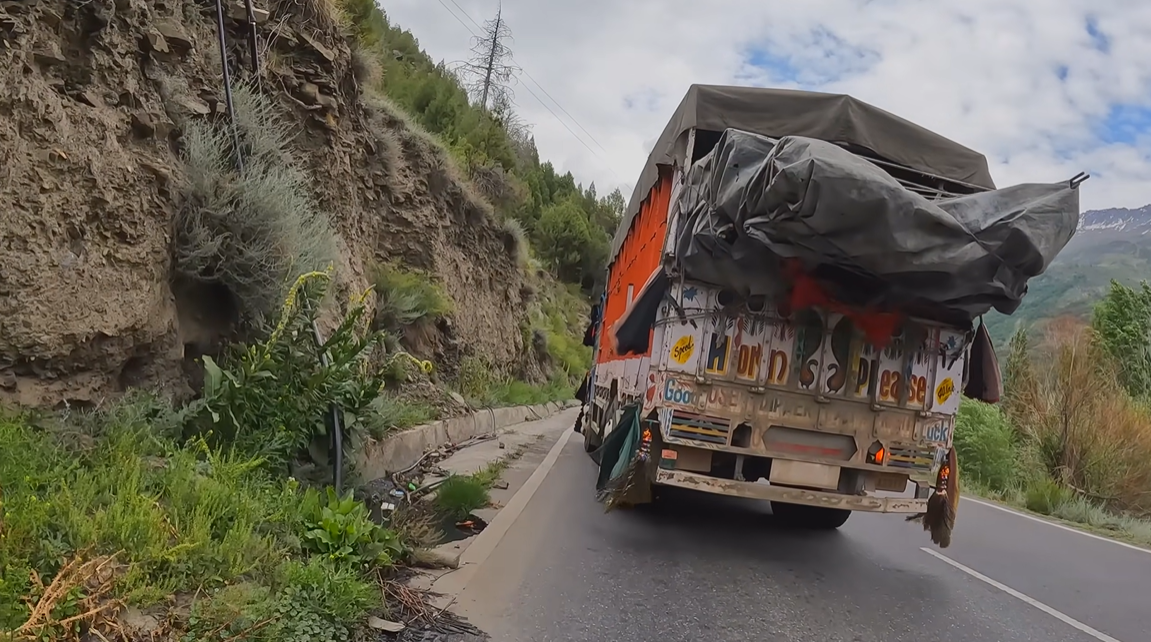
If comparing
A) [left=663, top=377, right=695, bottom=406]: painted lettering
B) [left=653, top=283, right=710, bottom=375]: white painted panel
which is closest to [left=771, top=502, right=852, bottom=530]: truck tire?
[left=663, top=377, right=695, bottom=406]: painted lettering

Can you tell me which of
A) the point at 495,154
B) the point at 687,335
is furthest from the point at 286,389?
the point at 495,154

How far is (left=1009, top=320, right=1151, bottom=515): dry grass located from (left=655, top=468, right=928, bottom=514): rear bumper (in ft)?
35.7

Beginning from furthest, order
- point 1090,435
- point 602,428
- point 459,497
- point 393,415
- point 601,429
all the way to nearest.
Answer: point 1090,435 < point 601,429 < point 602,428 < point 393,415 < point 459,497

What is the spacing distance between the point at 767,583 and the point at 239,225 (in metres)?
5.51

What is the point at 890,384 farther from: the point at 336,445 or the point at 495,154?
the point at 495,154

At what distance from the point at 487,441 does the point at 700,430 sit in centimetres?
782

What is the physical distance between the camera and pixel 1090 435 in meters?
15.9

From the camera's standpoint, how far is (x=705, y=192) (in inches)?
271

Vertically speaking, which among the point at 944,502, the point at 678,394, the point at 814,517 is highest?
the point at 678,394

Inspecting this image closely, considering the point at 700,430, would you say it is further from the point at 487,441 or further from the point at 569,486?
the point at 487,441

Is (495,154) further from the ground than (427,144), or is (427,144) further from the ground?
(495,154)

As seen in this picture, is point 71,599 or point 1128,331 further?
point 1128,331

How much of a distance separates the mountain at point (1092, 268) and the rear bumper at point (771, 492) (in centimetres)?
1562

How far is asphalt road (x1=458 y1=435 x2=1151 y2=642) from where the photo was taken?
215 inches
